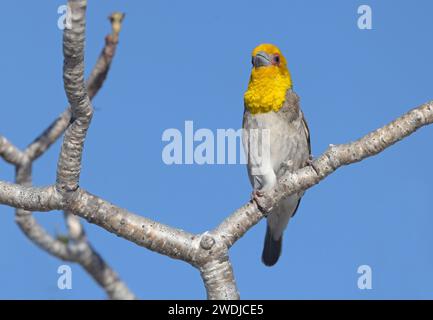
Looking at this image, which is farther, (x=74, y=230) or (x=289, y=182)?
(x=74, y=230)

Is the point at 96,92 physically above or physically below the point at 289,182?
above

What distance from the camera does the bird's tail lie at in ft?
24.8

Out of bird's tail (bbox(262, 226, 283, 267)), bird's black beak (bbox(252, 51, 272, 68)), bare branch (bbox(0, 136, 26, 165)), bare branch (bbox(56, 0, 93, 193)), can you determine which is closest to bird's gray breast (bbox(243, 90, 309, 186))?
bird's black beak (bbox(252, 51, 272, 68))

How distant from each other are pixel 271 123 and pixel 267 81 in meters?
0.42

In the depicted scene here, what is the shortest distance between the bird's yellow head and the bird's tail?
66.8 inches

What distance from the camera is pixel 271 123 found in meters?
6.40

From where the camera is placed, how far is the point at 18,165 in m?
7.34

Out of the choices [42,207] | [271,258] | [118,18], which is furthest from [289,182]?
[118,18]

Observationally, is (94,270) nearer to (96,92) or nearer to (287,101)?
(96,92)

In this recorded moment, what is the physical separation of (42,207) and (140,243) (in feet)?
2.43

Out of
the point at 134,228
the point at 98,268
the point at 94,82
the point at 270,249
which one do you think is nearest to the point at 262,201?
the point at 134,228

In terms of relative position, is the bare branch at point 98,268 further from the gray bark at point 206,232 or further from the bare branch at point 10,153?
the gray bark at point 206,232

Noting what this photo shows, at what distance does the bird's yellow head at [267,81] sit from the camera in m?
6.43
